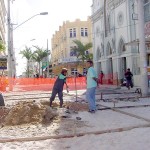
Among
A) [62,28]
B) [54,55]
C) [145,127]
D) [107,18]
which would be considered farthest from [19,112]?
[54,55]

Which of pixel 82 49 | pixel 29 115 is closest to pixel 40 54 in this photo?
pixel 82 49

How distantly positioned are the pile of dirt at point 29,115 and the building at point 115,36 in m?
17.3

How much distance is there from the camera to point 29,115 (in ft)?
28.9

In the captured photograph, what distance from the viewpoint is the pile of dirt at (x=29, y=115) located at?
28.1 feet

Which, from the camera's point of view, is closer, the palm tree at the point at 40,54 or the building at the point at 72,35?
the building at the point at 72,35

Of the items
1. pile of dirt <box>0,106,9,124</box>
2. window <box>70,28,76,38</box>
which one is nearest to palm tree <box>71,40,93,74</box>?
window <box>70,28,76,38</box>

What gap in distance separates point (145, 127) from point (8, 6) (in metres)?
23.6

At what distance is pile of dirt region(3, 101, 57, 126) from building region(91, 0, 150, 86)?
17.3 m

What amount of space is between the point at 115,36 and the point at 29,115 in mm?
25714

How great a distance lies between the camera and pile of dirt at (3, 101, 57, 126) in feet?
28.1

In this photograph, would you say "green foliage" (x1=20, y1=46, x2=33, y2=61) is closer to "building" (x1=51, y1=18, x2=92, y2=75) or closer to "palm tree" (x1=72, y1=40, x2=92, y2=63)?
"building" (x1=51, y1=18, x2=92, y2=75)

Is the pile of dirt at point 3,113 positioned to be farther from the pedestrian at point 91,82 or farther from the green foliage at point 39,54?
the green foliage at point 39,54

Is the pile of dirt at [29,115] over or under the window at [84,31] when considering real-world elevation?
under

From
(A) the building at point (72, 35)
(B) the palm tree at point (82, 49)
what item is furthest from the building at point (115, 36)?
(A) the building at point (72, 35)
